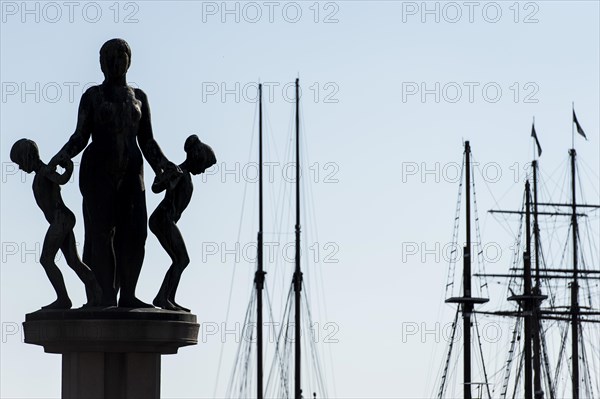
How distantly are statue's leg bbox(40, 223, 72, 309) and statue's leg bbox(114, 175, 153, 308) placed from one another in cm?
75

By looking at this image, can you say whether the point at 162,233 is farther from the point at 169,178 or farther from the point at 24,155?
the point at 24,155

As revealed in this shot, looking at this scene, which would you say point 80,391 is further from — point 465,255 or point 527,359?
point 527,359

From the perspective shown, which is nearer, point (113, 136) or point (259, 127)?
point (113, 136)

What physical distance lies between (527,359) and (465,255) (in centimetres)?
1073

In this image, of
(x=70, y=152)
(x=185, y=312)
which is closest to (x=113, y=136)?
(x=70, y=152)

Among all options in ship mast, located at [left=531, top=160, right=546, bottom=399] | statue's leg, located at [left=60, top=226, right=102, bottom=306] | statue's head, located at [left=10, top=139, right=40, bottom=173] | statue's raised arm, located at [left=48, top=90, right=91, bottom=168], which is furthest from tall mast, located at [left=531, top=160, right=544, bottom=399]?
statue's head, located at [left=10, top=139, right=40, bottom=173]

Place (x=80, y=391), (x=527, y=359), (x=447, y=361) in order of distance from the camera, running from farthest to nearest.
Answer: (x=447, y=361) < (x=527, y=359) < (x=80, y=391)

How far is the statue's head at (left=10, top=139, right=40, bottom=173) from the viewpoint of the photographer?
2681 centimetres

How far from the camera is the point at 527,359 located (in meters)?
79.9

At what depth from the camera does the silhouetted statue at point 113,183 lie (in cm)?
2700

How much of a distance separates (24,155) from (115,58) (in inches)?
72.0

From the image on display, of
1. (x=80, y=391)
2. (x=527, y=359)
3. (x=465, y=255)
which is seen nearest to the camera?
(x=80, y=391)

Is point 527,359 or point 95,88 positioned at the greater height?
point 95,88

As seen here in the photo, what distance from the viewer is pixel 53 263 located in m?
27.1
